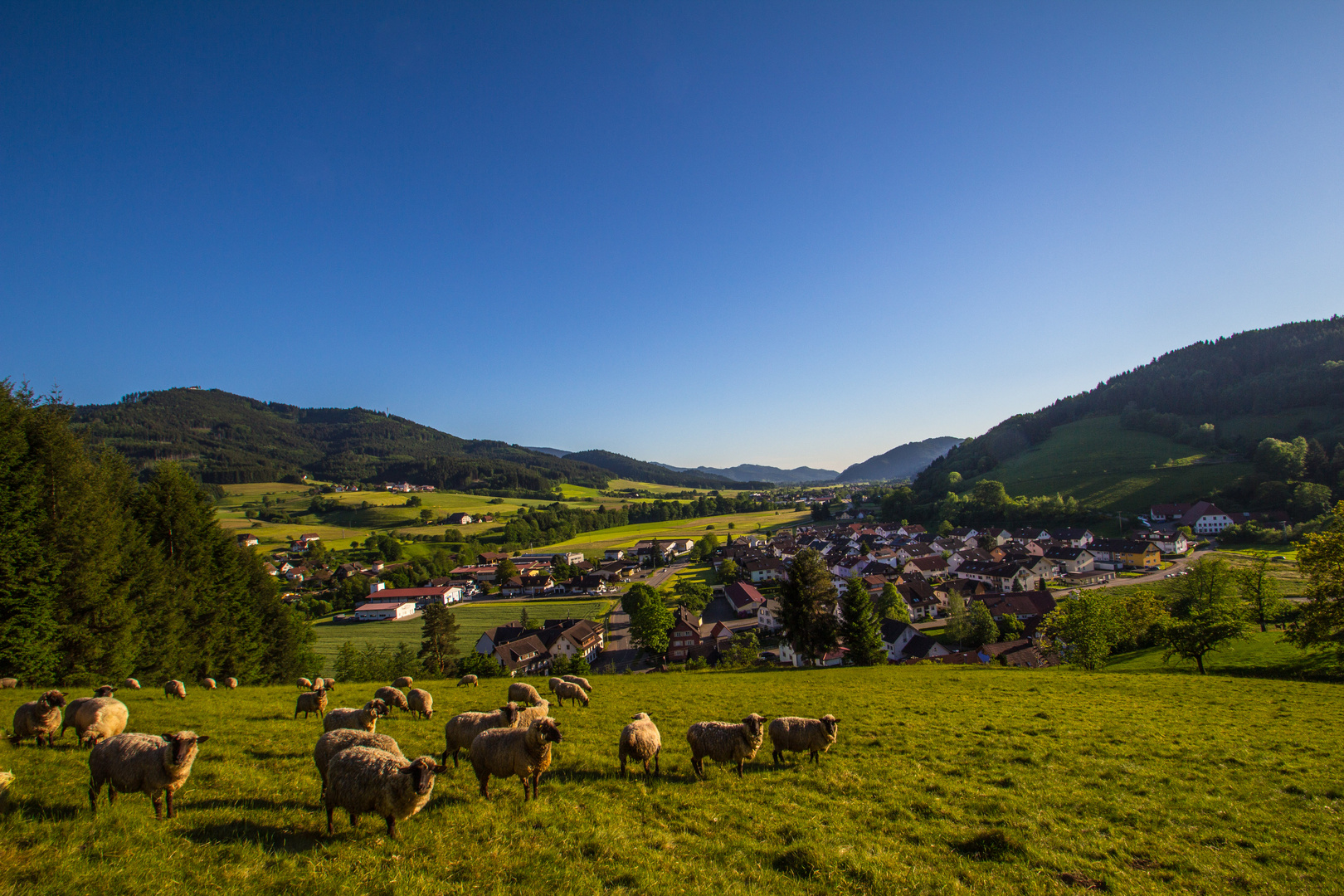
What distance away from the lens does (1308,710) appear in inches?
770

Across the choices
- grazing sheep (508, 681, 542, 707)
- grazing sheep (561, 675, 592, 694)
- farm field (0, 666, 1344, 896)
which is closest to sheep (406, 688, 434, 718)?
farm field (0, 666, 1344, 896)

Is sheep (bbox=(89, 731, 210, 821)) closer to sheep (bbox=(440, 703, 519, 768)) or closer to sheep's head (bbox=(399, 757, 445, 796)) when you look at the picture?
sheep's head (bbox=(399, 757, 445, 796))

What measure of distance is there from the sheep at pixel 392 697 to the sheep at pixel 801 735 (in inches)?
504

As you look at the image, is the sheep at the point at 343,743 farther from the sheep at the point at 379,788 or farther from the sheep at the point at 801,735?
the sheep at the point at 801,735

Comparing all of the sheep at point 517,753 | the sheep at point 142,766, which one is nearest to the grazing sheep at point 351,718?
the sheep at point 142,766

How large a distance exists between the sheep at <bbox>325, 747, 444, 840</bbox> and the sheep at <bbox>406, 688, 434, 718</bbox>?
9.99 meters

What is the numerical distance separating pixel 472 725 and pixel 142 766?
5.25 m

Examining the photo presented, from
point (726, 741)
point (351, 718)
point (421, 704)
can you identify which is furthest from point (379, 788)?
point (421, 704)

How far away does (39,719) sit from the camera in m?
10.7

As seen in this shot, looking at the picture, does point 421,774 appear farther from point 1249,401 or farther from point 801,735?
point 1249,401

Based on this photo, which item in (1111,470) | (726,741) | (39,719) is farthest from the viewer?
(1111,470)

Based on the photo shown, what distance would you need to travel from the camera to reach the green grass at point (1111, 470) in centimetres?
12562

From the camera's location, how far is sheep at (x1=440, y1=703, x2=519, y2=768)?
35.4 feet

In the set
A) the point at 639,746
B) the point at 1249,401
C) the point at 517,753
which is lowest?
the point at 639,746
